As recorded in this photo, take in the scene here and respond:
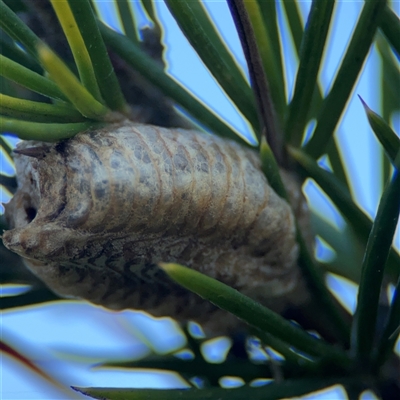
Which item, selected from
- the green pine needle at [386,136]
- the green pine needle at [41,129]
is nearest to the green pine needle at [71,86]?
the green pine needle at [41,129]

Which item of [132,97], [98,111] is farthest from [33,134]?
[132,97]

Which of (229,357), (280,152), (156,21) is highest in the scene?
(156,21)

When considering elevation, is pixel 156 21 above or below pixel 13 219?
above

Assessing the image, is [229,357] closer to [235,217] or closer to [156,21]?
[235,217]

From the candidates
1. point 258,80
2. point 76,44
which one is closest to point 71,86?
point 76,44

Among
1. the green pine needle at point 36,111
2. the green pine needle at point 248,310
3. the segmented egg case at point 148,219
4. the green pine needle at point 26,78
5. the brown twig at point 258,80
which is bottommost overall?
the green pine needle at point 248,310

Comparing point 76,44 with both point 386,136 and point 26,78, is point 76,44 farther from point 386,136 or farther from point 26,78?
point 386,136

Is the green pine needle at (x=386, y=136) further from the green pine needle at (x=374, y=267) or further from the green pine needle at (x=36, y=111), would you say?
the green pine needle at (x=36, y=111)

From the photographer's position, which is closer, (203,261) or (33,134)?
(33,134)

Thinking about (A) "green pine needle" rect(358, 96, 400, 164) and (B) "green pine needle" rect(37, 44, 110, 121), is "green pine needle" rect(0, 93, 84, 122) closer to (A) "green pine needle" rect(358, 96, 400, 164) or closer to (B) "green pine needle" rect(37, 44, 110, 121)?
(B) "green pine needle" rect(37, 44, 110, 121)
